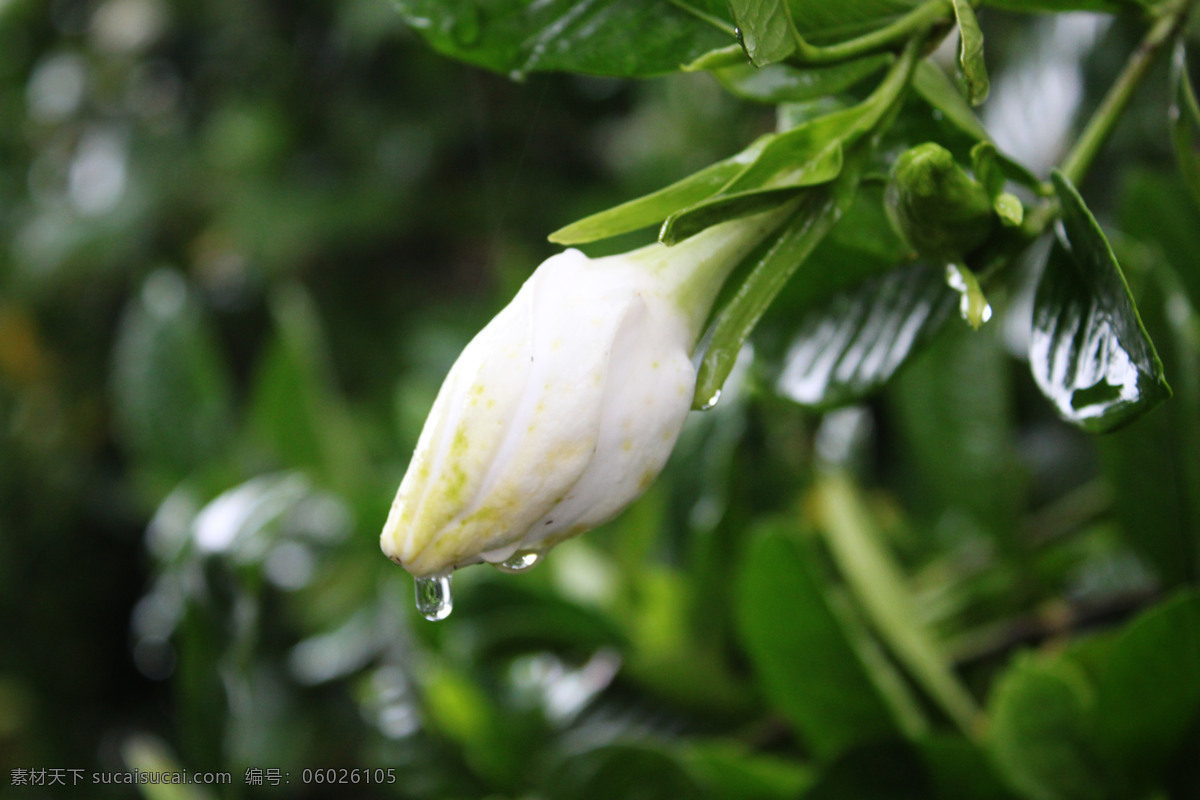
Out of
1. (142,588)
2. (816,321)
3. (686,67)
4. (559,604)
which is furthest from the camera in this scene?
(142,588)

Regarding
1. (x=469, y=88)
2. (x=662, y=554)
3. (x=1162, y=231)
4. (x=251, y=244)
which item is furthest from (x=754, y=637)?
(x=251, y=244)

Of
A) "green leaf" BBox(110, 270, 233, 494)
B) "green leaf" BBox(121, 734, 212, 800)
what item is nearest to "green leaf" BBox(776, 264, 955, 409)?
"green leaf" BBox(121, 734, 212, 800)

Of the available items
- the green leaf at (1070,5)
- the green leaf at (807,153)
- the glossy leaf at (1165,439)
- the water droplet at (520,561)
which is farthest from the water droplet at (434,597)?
the glossy leaf at (1165,439)

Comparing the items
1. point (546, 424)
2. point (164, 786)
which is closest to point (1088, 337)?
point (546, 424)

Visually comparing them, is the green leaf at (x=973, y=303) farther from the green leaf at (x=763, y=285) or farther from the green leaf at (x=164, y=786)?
the green leaf at (x=164, y=786)

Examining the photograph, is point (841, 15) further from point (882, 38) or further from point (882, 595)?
point (882, 595)

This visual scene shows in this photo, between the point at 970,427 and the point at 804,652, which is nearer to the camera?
the point at 804,652

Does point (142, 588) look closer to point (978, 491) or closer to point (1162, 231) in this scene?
point (978, 491)
